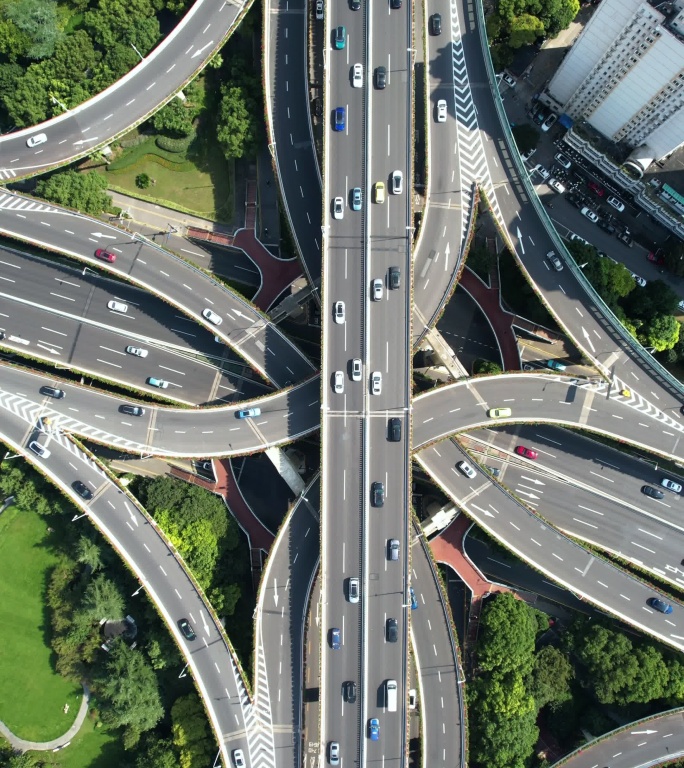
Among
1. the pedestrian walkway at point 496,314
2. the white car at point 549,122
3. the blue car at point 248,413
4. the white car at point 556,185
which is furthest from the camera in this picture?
the white car at point 549,122

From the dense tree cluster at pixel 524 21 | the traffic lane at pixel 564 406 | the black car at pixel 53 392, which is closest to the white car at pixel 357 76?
the dense tree cluster at pixel 524 21

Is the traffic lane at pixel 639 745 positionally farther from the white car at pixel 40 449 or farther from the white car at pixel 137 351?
the white car at pixel 40 449

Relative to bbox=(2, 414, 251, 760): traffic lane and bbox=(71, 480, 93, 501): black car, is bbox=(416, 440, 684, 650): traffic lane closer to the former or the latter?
bbox=(2, 414, 251, 760): traffic lane

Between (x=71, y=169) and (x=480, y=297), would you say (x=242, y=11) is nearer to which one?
(x=71, y=169)

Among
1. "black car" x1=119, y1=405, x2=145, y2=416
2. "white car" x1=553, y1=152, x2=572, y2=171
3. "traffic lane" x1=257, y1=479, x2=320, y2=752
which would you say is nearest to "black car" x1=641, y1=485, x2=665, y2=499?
"traffic lane" x1=257, y1=479, x2=320, y2=752

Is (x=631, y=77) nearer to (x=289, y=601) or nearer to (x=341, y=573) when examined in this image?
(x=341, y=573)

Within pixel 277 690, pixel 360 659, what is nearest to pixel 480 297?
pixel 360 659
